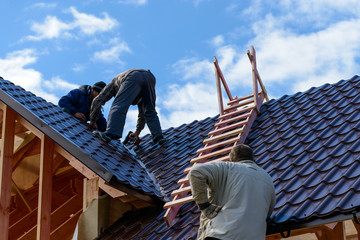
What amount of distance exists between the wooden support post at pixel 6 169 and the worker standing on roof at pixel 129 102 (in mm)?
1329

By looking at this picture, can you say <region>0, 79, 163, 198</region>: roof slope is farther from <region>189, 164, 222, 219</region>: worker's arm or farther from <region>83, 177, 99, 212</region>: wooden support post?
<region>189, 164, 222, 219</region>: worker's arm

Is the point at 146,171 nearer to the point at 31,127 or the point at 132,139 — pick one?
the point at 132,139

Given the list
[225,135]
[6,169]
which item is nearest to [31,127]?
[6,169]

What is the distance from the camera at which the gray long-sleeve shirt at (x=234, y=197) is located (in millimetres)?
5160

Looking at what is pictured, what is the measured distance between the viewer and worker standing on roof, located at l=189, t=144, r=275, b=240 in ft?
16.9

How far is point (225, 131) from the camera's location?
346 inches

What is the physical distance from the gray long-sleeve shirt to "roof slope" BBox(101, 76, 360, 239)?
419 mm

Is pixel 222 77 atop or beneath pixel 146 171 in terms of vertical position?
atop

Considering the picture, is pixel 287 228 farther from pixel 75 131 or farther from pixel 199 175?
pixel 75 131

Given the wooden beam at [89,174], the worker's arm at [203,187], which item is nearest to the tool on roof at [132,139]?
the wooden beam at [89,174]

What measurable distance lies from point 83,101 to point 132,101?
123 cm

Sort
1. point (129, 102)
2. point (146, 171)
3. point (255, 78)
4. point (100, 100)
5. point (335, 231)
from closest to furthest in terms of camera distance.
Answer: point (335, 231), point (146, 171), point (129, 102), point (255, 78), point (100, 100)

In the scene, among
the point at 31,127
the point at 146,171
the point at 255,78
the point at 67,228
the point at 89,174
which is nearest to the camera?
the point at 89,174

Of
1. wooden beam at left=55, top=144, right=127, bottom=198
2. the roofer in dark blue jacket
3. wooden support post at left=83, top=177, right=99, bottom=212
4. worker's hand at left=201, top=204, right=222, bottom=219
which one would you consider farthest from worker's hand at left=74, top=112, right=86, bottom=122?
worker's hand at left=201, top=204, right=222, bottom=219
